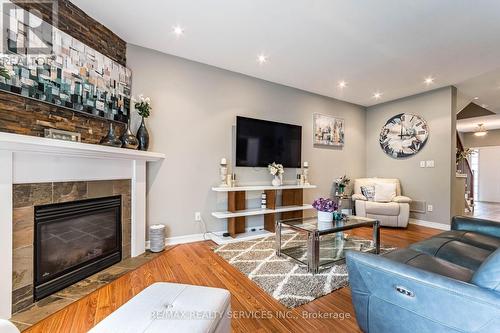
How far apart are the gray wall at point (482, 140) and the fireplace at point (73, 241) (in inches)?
404

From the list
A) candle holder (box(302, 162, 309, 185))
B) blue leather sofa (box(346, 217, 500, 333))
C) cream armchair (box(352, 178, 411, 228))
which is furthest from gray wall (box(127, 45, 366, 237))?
blue leather sofa (box(346, 217, 500, 333))

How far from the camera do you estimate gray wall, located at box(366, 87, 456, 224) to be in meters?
3.98

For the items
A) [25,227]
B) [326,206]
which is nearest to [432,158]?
[326,206]

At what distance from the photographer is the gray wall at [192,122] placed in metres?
2.92

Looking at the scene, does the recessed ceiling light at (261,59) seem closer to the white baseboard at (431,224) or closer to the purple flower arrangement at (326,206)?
the purple flower arrangement at (326,206)

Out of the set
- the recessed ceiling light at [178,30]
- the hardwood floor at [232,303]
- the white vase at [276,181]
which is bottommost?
the hardwood floor at [232,303]

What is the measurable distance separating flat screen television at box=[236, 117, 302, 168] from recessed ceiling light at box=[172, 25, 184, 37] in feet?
4.38

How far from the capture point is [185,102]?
3139 millimetres

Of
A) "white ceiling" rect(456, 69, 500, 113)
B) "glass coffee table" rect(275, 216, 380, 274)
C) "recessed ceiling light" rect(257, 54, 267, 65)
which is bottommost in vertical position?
"glass coffee table" rect(275, 216, 380, 274)

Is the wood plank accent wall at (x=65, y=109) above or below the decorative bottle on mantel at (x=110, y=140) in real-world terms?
above

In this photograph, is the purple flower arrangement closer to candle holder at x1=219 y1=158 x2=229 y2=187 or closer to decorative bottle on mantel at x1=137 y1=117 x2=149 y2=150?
candle holder at x1=219 y1=158 x2=229 y2=187

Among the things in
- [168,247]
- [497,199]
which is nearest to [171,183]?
[168,247]

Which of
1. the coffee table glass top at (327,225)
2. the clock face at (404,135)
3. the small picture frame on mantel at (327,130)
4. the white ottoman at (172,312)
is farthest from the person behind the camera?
the small picture frame on mantel at (327,130)

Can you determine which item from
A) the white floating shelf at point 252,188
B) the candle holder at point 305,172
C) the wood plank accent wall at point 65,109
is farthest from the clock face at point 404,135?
the wood plank accent wall at point 65,109
